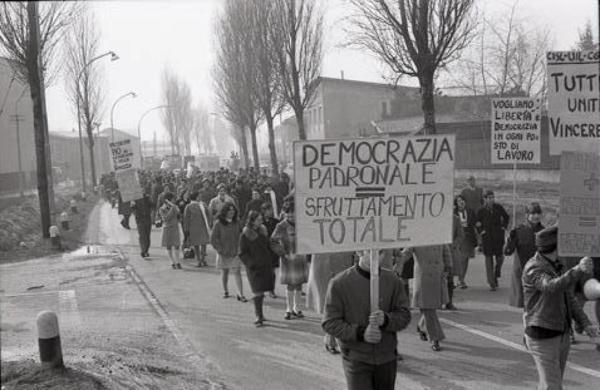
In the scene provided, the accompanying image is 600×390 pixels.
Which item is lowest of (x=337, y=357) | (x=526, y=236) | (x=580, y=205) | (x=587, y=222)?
(x=337, y=357)

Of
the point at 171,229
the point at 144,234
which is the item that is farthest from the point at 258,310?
the point at 144,234

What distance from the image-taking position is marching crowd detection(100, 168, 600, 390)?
15.2 feet

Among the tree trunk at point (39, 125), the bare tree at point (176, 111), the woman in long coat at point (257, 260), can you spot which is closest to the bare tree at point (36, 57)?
the tree trunk at point (39, 125)

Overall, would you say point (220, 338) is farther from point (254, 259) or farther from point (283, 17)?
point (283, 17)

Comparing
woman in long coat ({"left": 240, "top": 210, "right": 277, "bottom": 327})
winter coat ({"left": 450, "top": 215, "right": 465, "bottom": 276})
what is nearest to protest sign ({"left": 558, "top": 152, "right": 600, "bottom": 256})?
winter coat ({"left": 450, "top": 215, "right": 465, "bottom": 276})

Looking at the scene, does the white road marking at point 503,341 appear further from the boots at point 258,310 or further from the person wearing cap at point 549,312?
the boots at point 258,310

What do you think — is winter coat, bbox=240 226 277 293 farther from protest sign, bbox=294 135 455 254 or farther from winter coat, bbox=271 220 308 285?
protest sign, bbox=294 135 455 254

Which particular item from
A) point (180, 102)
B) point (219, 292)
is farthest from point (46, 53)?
point (180, 102)

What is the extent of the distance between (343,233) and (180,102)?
9138cm

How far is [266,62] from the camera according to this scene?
32875mm

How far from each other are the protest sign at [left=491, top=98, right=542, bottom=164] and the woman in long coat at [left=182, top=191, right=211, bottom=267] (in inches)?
256

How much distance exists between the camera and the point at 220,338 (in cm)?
864

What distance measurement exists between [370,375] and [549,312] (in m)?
1.56

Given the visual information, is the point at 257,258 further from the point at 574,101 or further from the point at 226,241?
the point at 574,101
